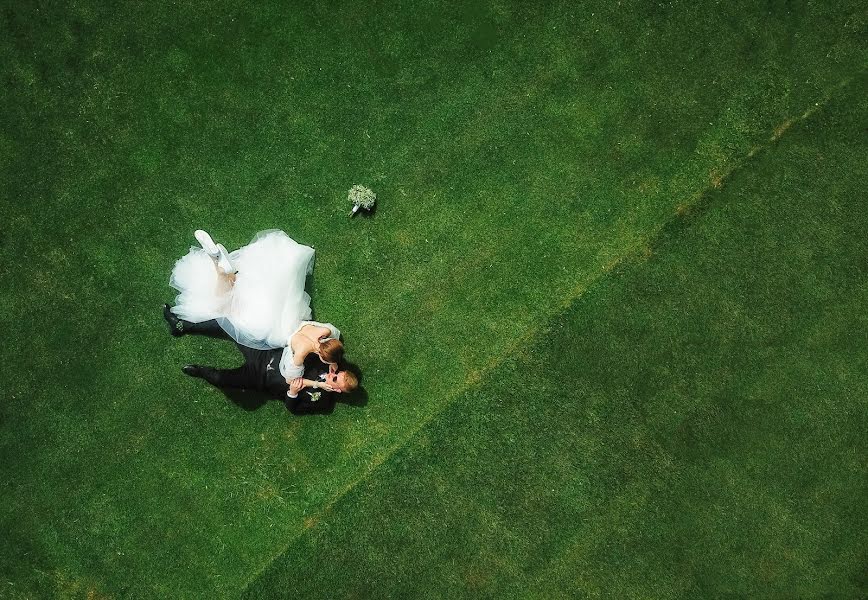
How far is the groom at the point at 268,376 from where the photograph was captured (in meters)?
4.89

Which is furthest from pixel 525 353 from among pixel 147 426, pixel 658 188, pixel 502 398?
pixel 147 426

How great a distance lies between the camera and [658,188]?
5.29m

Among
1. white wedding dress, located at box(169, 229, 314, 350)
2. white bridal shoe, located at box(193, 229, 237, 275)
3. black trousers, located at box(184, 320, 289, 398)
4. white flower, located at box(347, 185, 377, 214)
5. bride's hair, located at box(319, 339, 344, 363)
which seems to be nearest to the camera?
bride's hair, located at box(319, 339, 344, 363)

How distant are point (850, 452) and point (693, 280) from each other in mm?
1909

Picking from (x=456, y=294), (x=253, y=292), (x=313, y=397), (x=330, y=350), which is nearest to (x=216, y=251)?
(x=253, y=292)

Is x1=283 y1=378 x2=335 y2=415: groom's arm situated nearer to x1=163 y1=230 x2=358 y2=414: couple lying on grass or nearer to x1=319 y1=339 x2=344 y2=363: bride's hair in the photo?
x1=163 y1=230 x2=358 y2=414: couple lying on grass

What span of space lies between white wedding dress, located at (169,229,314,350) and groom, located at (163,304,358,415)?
0.43 feet

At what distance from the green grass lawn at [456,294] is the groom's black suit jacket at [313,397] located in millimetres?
166

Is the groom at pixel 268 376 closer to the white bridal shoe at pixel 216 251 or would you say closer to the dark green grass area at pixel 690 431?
the white bridal shoe at pixel 216 251

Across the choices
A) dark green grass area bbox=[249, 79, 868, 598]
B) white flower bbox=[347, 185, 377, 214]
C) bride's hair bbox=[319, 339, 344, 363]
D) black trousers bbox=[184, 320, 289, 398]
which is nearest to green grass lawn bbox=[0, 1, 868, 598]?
dark green grass area bbox=[249, 79, 868, 598]

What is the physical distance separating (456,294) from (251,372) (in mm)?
1779

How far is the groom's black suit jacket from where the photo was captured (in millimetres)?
→ 4918

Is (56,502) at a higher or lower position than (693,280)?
lower

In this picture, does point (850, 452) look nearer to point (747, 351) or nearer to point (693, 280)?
point (747, 351)
